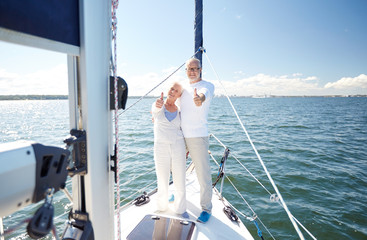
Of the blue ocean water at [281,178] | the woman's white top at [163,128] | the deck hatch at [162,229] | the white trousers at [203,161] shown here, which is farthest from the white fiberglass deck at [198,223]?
the woman's white top at [163,128]

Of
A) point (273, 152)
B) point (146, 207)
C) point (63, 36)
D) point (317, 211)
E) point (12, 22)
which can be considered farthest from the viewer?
point (273, 152)

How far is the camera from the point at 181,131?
204 centimetres

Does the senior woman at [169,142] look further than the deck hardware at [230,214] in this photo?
No

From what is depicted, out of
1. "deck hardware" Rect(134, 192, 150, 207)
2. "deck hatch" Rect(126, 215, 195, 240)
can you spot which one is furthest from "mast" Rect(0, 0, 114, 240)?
"deck hardware" Rect(134, 192, 150, 207)

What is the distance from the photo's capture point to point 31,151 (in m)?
0.67

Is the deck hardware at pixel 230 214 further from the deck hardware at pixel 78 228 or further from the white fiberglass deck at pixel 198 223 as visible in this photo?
the deck hardware at pixel 78 228

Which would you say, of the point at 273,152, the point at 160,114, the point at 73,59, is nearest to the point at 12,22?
the point at 73,59

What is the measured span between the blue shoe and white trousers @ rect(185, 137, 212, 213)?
1.8 inches

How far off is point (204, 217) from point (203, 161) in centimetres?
61

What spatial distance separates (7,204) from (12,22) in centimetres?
57

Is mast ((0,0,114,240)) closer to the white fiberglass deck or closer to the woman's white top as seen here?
the woman's white top

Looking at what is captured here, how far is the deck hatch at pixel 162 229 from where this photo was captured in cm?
182

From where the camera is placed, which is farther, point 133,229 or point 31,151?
point 133,229

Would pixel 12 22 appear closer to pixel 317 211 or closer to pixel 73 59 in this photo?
pixel 73 59
